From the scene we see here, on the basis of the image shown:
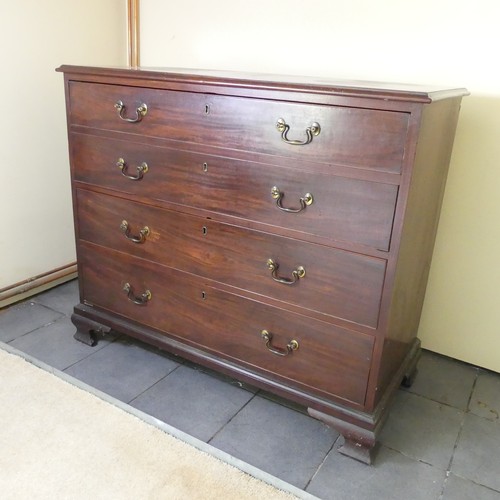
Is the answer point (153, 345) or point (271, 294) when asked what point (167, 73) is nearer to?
point (271, 294)

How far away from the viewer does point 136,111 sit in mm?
1436

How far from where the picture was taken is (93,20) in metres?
2.08

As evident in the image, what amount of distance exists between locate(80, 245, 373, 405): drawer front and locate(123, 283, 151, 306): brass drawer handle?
13 millimetres

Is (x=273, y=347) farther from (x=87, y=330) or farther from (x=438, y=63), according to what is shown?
(x=438, y=63)

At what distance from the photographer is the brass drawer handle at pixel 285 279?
1.32m

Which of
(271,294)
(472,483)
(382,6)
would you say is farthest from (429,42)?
(472,483)

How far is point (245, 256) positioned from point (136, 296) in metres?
0.47

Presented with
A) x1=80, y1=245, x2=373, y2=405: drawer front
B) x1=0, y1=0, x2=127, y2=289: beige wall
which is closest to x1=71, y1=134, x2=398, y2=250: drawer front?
x1=80, y1=245, x2=373, y2=405: drawer front

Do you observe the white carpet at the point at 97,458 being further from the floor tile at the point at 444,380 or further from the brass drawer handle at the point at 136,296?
the floor tile at the point at 444,380

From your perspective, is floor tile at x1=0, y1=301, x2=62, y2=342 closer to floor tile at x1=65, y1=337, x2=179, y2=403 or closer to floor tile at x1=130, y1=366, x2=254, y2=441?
floor tile at x1=65, y1=337, x2=179, y2=403

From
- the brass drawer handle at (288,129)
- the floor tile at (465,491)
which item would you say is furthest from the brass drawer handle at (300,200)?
the floor tile at (465,491)

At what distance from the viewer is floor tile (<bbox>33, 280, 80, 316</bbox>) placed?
6.81 feet

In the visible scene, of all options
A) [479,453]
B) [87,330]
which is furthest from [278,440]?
[87,330]

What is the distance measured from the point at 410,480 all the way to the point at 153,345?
884 mm
